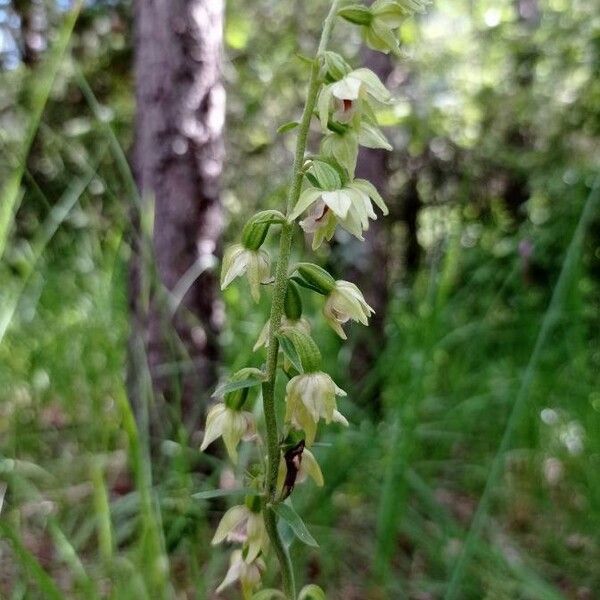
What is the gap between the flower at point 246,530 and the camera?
3.11 feet

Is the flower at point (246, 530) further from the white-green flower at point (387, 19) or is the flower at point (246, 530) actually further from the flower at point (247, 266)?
the white-green flower at point (387, 19)

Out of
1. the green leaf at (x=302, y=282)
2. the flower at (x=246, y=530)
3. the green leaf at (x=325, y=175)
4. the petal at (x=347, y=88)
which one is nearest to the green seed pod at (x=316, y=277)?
the green leaf at (x=302, y=282)

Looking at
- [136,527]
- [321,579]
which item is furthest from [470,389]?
[136,527]

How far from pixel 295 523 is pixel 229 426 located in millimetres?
161

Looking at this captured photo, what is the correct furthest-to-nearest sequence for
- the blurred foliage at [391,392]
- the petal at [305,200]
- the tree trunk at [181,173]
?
the tree trunk at [181,173]
the blurred foliage at [391,392]
the petal at [305,200]

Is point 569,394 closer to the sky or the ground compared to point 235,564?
closer to the ground

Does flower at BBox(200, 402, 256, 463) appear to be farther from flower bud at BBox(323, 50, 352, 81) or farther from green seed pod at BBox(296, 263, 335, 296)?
flower bud at BBox(323, 50, 352, 81)

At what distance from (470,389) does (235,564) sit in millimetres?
1930

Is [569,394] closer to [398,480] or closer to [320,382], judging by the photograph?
[398,480]

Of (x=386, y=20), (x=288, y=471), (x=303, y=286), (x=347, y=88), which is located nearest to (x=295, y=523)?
(x=288, y=471)

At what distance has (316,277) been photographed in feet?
2.98

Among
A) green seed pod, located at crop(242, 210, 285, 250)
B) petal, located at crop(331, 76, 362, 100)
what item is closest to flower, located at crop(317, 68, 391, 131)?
petal, located at crop(331, 76, 362, 100)

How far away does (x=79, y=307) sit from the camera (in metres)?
2.75

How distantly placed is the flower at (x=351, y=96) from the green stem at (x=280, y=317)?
0.02 meters
